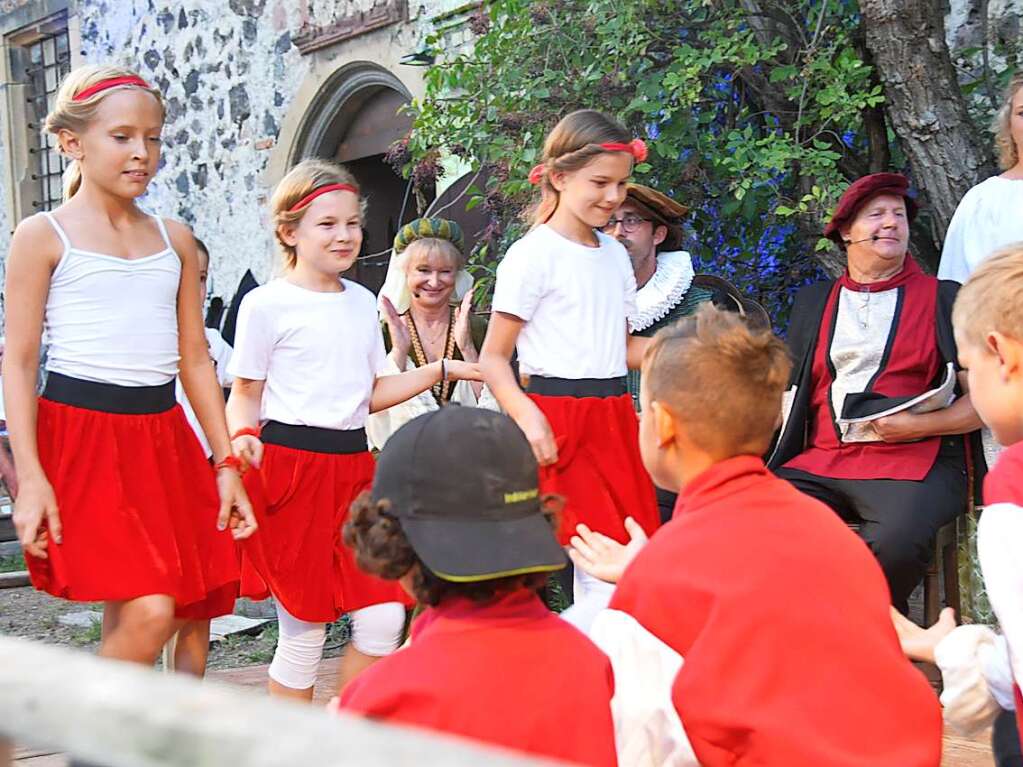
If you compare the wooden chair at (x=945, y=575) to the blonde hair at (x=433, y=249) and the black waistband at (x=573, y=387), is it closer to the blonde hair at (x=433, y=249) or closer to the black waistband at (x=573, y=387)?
the black waistband at (x=573, y=387)

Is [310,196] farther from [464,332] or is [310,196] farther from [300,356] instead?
[464,332]

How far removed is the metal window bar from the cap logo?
12.1 m

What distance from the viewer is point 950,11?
5.44 m

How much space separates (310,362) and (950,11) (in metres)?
3.19

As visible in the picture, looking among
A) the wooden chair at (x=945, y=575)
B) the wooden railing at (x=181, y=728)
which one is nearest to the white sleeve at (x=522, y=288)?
the wooden chair at (x=945, y=575)

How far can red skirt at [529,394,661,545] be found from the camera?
12.2 feet

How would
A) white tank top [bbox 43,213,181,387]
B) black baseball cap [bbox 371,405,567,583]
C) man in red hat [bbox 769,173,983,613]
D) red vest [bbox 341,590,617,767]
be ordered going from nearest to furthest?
red vest [bbox 341,590,617,767]
black baseball cap [bbox 371,405,567,583]
white tank top [bbox 43,213,181,387]
man in red hat [bbox 769,173,983,613]

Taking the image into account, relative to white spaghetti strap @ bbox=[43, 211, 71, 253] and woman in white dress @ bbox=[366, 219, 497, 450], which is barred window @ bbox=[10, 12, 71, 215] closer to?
woman in white dress @ bbox=[366, 219, 497, 450]

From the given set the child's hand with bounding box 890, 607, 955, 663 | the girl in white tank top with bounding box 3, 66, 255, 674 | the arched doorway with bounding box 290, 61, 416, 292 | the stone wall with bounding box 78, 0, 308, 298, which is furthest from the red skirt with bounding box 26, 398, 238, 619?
the stone wall with bounding box 78, 0, 308, 298

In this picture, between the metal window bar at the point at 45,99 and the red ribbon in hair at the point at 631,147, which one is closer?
the red ribbon in hair at the point at 631,147

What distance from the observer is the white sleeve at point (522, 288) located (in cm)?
375

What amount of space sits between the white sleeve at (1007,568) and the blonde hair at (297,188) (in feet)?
7.26

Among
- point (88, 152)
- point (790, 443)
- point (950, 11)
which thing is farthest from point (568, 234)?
point (950, 11)

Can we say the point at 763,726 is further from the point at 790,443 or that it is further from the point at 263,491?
the point at 790,443
